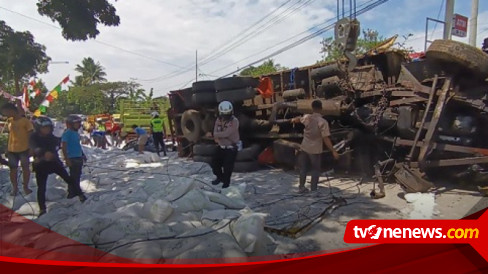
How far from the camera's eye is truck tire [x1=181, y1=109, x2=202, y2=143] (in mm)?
1337

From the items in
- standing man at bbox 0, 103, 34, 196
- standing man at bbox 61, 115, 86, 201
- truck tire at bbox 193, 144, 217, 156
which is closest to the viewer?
standing man at bbox 0, 103, 34, 196

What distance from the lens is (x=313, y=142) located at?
1.59 metres

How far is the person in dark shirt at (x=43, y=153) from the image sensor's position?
942mm

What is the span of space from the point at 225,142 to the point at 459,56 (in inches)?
44.5

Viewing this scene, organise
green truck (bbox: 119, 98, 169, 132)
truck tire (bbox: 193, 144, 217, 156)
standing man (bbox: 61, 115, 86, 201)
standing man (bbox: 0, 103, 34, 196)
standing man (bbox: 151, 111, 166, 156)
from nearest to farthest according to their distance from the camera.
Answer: standing man (bbox: 0, 103, 34, 196)
standing man (bbox: 61, 115, 86, 201)
green truck (bbox: 119, 98, 169, 132)
standing man (bbox: 151, 111, 166, 156)
truck tire (bbox: 193, 144, 217, 156)

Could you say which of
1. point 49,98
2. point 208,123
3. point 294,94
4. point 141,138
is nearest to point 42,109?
point 49,98

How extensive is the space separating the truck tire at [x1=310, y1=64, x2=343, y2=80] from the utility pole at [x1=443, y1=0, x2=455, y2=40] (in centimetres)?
45

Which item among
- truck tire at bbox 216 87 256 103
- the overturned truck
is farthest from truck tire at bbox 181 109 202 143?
truck tire at bbox 216 87 256 103

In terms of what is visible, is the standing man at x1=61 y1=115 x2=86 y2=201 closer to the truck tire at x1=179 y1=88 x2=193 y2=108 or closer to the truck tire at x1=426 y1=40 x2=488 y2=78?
the truck tire at x1=179 y1=88 x2=193 y2=108

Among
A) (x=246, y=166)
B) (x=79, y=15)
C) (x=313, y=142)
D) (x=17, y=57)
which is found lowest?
(x=246, y=166)

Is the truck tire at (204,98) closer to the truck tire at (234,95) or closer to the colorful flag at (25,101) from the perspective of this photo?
the truck tire at (234,95)

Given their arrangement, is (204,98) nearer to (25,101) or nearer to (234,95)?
(234,95)

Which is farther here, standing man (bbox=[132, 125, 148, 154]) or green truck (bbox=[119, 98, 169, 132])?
standing man (bbox=[132, 125, 148, 154])

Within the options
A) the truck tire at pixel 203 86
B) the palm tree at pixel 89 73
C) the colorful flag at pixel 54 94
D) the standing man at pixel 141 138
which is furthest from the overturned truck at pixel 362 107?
the colorful flag at pixel 54 94
